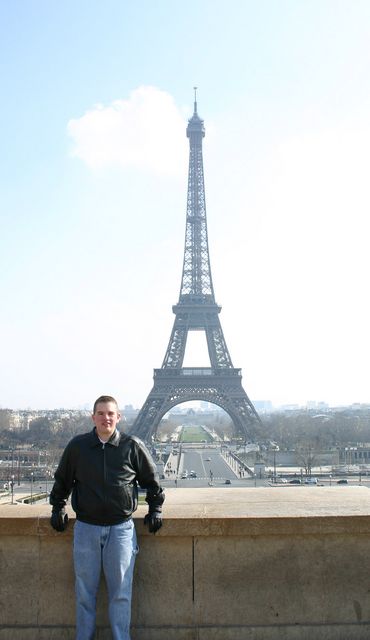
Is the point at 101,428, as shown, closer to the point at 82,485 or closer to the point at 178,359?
the point at 82,485

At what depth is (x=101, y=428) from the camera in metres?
5.06

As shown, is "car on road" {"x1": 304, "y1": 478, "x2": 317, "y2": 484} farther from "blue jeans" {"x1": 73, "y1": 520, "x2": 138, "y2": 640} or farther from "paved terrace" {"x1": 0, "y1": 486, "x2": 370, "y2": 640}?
"blue jeans" {"x1": 73, "y1": 520, "x2": 138, "y2": 640}

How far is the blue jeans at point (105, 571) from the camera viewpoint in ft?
16.1

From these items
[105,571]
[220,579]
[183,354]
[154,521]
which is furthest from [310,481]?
[105,571]

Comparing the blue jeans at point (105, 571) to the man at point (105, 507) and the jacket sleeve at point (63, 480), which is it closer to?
the man at point (105, 507)

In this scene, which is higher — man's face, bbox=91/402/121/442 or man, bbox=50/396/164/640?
man's face, bbox=91/402/121/442

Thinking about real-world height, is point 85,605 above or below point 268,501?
below

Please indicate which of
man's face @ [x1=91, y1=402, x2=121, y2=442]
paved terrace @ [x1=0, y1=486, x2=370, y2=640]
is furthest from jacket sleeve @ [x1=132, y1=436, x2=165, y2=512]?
paved terrace @ [x1=0, y1=486, x2=370, y2=640]

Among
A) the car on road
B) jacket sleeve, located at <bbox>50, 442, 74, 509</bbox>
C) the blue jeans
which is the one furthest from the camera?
the car on road

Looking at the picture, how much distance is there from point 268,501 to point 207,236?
253 feet

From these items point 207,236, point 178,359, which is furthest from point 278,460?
point 207,236

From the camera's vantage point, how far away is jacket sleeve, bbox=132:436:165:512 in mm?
5074

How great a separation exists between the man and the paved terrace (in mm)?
383

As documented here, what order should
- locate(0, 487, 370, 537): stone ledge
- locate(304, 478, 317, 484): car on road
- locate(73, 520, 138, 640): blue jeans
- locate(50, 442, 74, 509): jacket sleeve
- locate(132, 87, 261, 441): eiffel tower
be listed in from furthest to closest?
locate(132, 87, 261, 441): eiffel tower
locate(304, 478, 317, 484): car on road
locate(0, 487, 370, 537): stone ledge
locate(50, 442, 74, 509): jacket sleeve
locate(73, 520, 138, 640): blue jeans
